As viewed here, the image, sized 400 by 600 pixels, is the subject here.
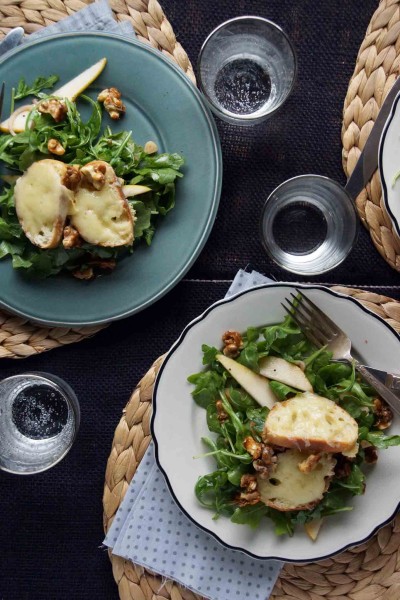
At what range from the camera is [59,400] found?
5.14 feet

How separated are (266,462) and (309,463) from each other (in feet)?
0.27

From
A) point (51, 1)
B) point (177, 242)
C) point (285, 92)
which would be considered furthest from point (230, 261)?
point (51, 1)

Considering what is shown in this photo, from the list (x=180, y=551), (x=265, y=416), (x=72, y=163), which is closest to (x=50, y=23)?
(x=72, y=163)

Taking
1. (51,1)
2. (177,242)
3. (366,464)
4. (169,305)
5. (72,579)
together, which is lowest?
(72,579)

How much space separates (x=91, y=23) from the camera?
1.49 m

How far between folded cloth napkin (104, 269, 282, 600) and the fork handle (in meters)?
0.30

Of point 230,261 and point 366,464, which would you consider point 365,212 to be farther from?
point 366,464

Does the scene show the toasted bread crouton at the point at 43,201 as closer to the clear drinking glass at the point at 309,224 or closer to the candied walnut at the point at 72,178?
the candied walnut at the point at 72,178

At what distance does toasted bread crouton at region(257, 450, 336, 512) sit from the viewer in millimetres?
1325

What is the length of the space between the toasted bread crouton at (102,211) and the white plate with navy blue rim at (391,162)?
518 millimetres

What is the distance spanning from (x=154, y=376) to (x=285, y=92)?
2.21 ft

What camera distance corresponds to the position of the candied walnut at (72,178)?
4.44 ft

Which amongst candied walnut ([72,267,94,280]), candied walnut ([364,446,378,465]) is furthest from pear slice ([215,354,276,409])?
candied walnut ([72,267,94,280])

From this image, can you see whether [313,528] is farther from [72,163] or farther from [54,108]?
[54,108]
